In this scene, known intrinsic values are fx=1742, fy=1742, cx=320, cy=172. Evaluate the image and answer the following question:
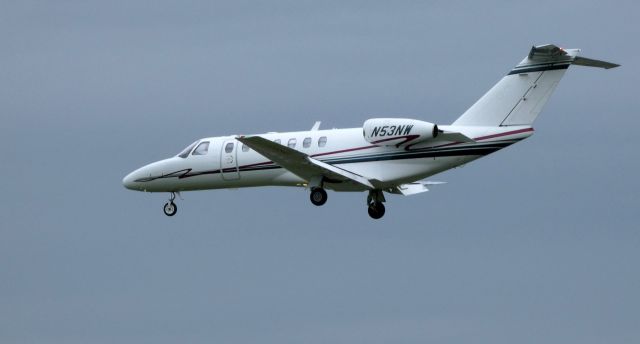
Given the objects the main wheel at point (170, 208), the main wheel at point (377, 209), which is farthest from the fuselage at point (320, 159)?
the main wheel at point (377, 209)

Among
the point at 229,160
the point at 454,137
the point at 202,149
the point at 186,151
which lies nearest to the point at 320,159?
the point at 229,160

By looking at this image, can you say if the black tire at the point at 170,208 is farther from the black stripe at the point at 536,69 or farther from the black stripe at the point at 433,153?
the black stripe at the point at 536,69

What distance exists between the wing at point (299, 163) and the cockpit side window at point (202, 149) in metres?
4.24

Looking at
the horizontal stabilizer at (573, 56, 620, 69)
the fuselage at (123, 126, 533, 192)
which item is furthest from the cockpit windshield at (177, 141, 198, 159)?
the horizontal stabilizer at (573, 56, 620, 69)

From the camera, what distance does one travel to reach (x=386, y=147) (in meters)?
59.7

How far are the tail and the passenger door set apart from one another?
9086 mm

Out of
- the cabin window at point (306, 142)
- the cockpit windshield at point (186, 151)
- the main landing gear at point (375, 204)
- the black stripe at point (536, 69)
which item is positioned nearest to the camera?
the black stripe at point (536, 69)

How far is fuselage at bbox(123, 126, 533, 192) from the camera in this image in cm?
5862

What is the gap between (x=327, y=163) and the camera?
6062cm

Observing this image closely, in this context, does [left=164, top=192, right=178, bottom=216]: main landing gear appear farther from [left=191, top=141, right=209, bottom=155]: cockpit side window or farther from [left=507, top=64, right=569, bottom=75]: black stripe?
[left=507, top=64, right=569, bottom=75]: black stripe

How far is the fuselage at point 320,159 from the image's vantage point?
192ft

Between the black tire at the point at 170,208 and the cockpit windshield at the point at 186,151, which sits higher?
the cockpit windshield at the point at 186,151

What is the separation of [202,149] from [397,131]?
8509 millimetres

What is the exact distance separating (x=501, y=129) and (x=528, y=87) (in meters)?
1.66
